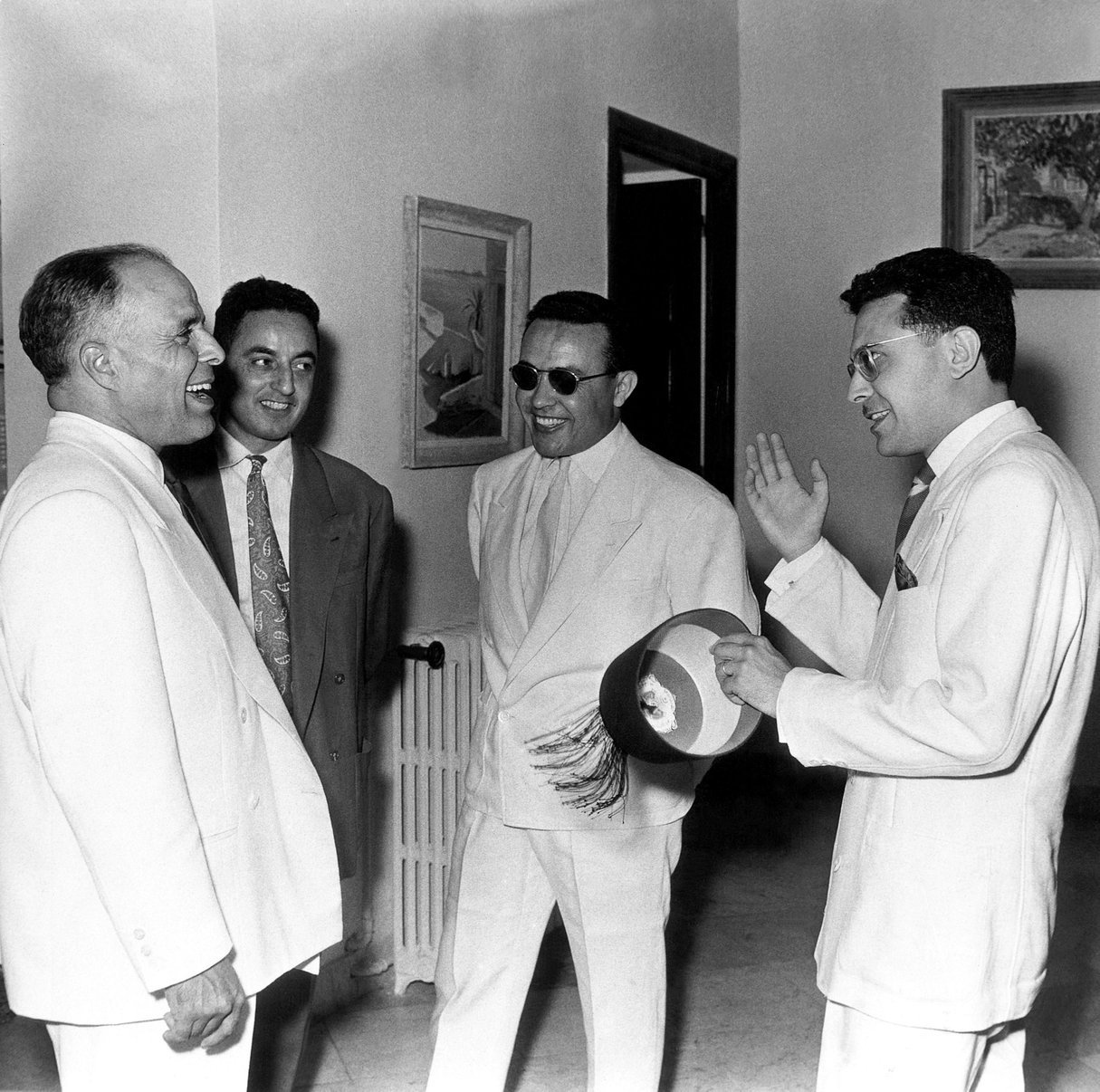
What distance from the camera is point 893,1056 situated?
1767 millimetres

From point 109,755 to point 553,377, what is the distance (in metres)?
1.29

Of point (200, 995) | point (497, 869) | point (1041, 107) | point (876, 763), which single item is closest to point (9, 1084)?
point (497, 869)

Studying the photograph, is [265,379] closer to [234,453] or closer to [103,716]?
[234,453]

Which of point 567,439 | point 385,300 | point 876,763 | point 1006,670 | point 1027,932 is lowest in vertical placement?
point 1027,932

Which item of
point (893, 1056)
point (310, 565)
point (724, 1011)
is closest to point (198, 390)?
point (310, 565)

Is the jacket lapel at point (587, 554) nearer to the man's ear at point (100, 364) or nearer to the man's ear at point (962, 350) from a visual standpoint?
the man's ear at point (962, 350)

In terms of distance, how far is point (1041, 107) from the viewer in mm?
5039

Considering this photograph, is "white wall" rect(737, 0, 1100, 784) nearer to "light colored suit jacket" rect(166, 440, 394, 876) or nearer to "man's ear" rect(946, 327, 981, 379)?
"light colored suit jacket" rect(166, 440, 394, 876)

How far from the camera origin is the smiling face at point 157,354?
173cm

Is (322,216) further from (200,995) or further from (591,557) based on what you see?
(200,995)

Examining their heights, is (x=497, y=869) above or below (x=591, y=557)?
below

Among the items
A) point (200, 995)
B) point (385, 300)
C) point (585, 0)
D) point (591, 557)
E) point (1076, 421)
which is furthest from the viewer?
point (1076, 421)

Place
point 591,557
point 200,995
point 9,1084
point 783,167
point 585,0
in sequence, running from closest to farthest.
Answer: point 200,995 → point 591,557 → point 9,1084 → point 585,0 → point 783,167

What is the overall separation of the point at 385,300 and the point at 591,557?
111 centimetres
